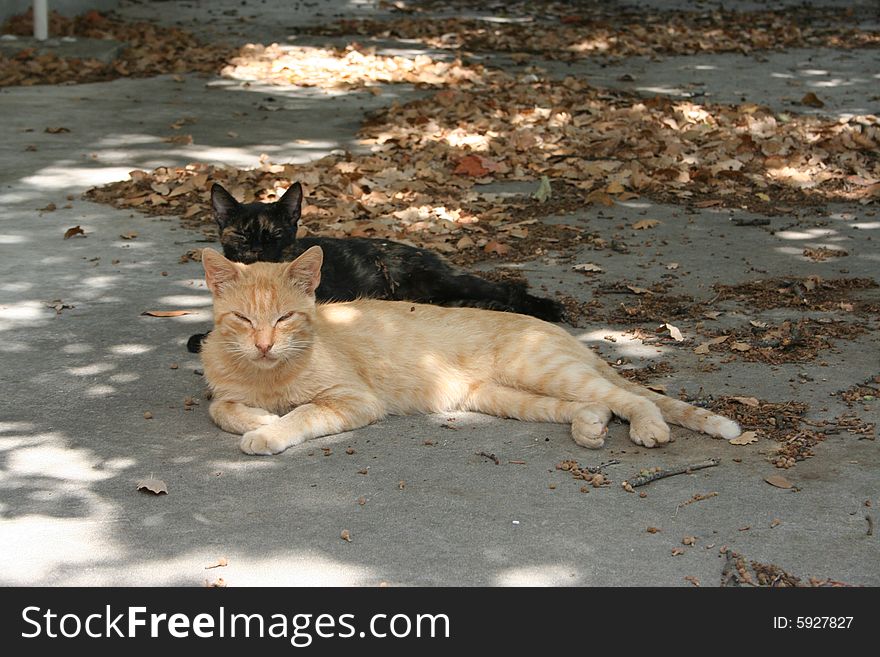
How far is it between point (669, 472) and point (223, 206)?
3.46 m

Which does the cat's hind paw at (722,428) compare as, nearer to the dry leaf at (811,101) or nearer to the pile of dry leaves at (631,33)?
the dry leaf at (811,101)

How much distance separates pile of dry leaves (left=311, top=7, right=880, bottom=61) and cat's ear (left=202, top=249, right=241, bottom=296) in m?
10.9

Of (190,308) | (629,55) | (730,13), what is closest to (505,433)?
(190,308)

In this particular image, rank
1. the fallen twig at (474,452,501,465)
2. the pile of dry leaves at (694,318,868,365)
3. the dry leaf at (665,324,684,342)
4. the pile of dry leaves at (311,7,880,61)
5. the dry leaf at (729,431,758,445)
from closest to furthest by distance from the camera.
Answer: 1. the fallen twig at (474,452,501,465)
2. the dry leaf at (729,431,758,445)
3. the pile of dry leaves at (694,318,868,365)
4. the dry leaf at (665,324,684,342)
5. the pile of dry leaves at (311,7,880,61)

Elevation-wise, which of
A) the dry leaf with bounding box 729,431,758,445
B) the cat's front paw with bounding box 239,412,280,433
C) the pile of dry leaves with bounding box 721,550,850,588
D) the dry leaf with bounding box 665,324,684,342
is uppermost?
the pile of dry leaves with bounding box 721,550,850,588

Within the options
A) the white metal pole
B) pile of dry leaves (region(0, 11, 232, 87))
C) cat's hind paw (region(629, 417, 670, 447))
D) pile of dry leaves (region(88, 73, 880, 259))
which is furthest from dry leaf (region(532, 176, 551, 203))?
the white metal pole

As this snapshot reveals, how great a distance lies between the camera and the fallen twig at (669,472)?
441 centimetres

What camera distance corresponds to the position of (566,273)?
748cm

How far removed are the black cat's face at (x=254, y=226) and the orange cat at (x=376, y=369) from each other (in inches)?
46.2

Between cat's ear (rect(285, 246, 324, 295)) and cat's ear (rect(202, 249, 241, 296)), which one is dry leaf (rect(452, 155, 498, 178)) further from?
cat's ear (rect(202, 249, 241, 296))

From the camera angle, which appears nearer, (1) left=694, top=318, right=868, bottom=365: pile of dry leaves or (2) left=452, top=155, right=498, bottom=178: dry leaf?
(1) left=694, top=318, right=868, bottom=365: pile of dry leaves

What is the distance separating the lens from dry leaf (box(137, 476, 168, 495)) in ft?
14.2

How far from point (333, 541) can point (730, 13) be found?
1689 centimetres

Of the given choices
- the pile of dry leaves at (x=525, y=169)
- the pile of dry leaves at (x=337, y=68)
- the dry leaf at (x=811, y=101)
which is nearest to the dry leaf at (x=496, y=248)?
the pile of dry leaves at (x=525, y=169)
